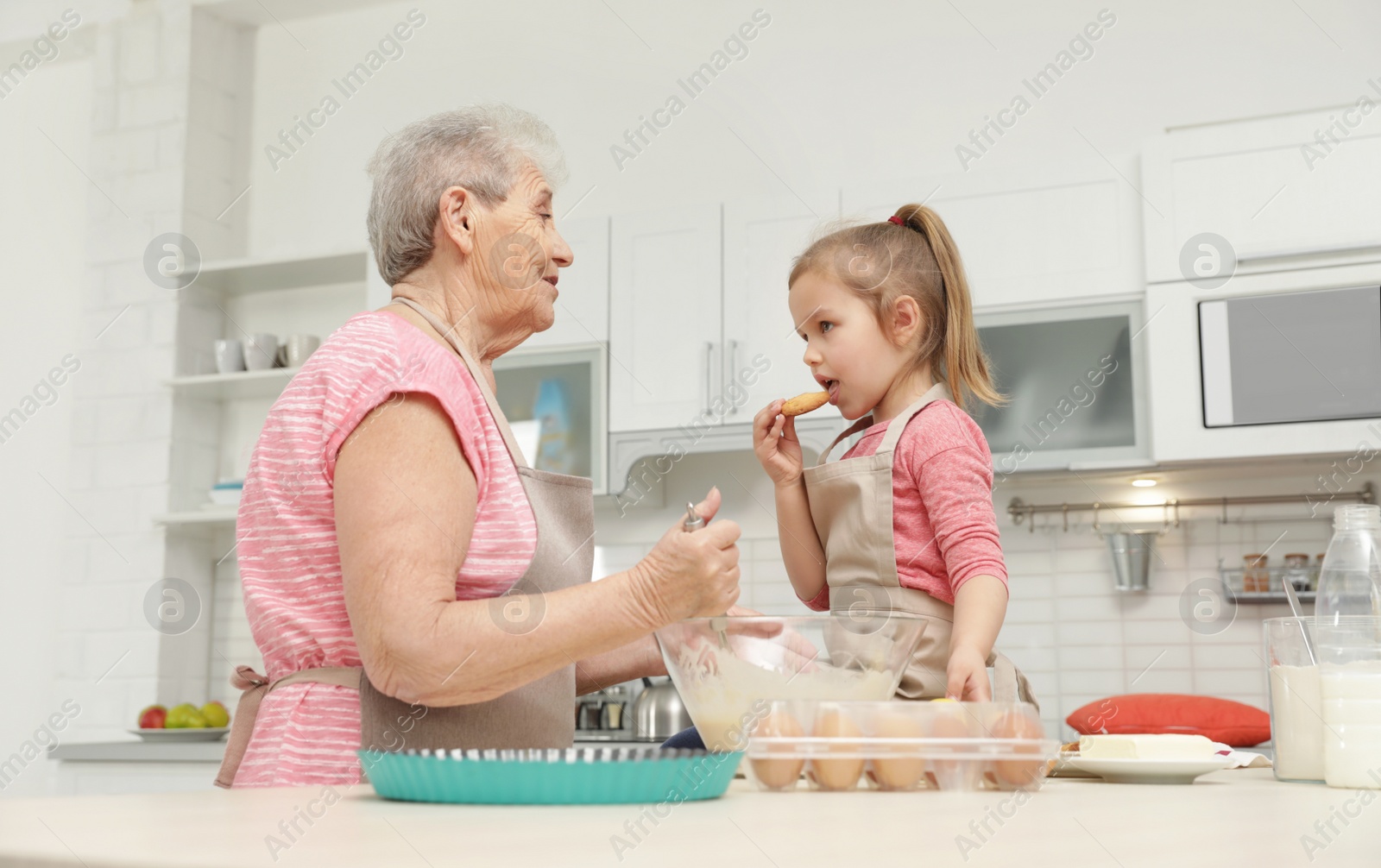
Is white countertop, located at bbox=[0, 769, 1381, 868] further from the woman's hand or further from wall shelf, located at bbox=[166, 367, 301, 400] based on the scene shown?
wall shelf, located at bbox=[166, 367, 301, 400]

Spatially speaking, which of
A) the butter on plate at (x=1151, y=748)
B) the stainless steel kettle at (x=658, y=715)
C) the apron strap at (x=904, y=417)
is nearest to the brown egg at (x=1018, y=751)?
the butter on plate at (x=1151, y=748)

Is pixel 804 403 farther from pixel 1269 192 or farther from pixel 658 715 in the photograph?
pixel 1269 192

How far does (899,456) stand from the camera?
1674 millimetres

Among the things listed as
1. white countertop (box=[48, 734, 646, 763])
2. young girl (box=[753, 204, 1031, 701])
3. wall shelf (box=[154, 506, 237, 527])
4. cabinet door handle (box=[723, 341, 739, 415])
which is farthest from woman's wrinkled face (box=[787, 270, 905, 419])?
wall shelf (box=[154, 506, 237, 527])

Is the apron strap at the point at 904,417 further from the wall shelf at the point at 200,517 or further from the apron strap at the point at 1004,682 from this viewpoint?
the wall shelf at the point at 200,517

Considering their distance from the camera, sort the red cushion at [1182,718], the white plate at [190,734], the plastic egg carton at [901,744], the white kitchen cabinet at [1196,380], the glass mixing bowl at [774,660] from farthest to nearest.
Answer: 1. the white plate at [190,734]
2. the white kitchen cabinet at [1196,380]
3. the red cushion at [1182,718]
4. the glass mixing bowl at [774,660]
5. the plastic egg carton at [901,744]

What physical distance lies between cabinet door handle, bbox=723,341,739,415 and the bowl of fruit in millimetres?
1775

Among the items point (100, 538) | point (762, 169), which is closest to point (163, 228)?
point (100, 538)

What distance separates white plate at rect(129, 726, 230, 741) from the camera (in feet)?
12.0

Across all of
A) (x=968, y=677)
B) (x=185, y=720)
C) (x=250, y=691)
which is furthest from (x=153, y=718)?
(x=968, y=677)

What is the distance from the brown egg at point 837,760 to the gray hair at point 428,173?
0.81 m

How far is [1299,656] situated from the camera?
3.73 ft

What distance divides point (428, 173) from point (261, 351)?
297 cm

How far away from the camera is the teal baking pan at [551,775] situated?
0.78m
